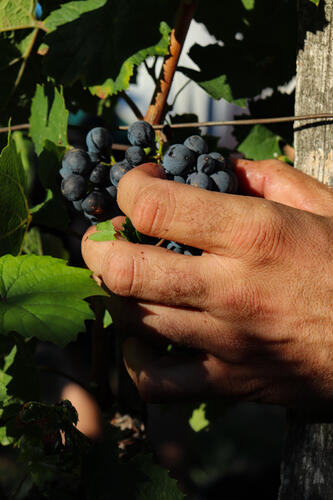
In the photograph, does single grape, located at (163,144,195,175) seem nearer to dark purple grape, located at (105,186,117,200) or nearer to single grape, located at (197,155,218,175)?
single grape, located at (197,155,218,175)

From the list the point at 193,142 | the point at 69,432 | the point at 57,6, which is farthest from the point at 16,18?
the point at 69,432

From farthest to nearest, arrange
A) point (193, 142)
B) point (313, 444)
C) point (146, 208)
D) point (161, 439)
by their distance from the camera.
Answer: point (161, 439)
point (313, 444)
point (193, 142)
point (146, 208)

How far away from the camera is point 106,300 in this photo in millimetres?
1137

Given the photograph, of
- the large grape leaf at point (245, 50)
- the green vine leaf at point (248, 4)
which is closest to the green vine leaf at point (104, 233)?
the large grape leaf at point (245, 50)

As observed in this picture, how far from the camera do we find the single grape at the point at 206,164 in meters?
1.07

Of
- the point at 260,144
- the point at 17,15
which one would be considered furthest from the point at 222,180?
the point at 17,15

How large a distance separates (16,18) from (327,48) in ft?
2.70

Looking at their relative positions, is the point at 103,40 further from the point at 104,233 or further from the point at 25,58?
the point at 104,233

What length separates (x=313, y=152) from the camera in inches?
49.5

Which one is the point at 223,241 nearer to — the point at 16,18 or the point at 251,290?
the point at 251,290

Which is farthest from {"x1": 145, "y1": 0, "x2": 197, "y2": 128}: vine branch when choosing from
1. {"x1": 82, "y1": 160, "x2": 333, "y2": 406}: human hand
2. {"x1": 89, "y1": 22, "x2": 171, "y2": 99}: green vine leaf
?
{"x1": 82, "y1": 160, "x2": 333, "y2": 406}: human hand

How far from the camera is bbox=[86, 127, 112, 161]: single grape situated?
1142 millimetres

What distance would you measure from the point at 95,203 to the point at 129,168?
0.11 m

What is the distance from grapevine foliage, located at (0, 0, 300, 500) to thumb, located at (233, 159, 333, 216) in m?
0.17
